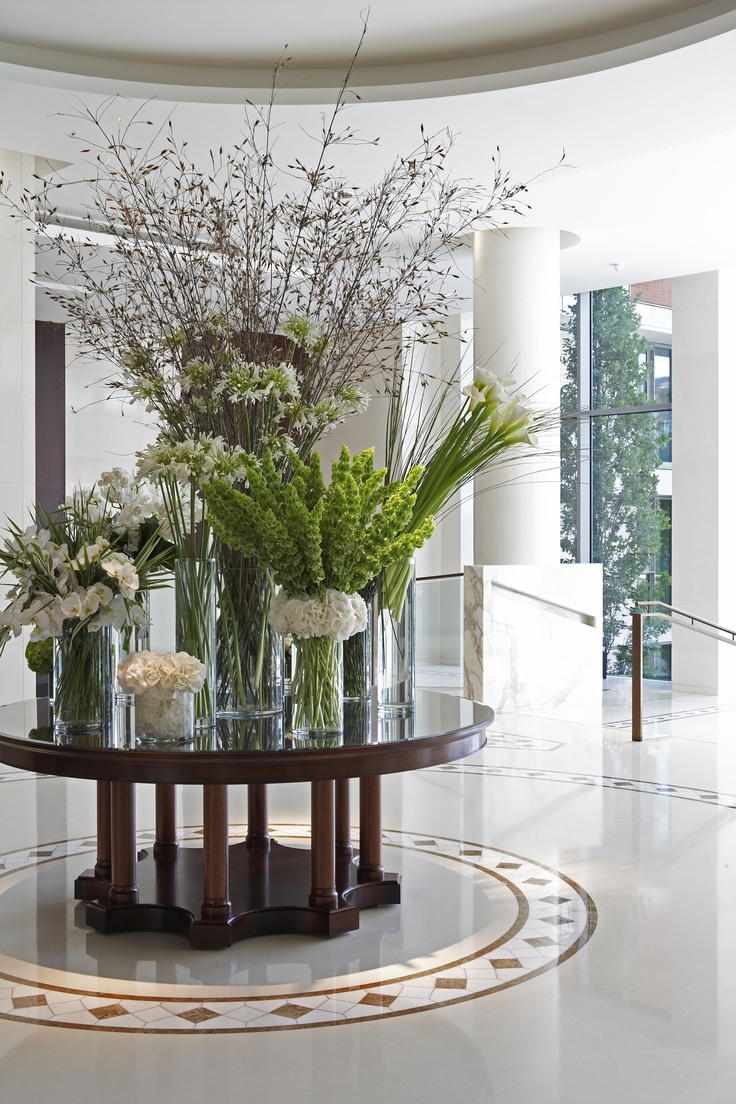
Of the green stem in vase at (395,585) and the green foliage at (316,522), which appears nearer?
the green foliage at (316,522)

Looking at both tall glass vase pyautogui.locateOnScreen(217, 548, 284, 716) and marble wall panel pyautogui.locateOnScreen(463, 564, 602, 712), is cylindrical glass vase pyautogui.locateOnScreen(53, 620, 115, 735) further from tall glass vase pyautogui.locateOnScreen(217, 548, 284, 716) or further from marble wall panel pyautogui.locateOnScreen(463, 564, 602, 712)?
marble wall panel pyautogui.locateOnScreen(463, 564, 602, 712)

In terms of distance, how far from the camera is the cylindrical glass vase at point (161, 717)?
3.21 metres

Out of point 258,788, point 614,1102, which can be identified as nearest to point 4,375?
point 258,788

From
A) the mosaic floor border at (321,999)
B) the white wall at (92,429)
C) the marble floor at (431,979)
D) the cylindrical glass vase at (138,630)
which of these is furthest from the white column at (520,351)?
the white wall at (92,429)

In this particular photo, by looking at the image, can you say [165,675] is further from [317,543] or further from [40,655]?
[40,655]

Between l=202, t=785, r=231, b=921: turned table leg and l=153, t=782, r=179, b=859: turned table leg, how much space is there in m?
0.65

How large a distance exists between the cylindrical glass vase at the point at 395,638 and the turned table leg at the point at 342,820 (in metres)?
0.53

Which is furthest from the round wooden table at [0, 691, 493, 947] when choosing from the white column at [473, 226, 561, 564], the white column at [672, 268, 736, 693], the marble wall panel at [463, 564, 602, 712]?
the white column at [672, 268, 736, 693]

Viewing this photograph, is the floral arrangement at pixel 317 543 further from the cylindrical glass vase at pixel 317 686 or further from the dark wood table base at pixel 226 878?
the dark wood table base at pixel 226 878

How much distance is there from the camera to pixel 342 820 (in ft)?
13.5

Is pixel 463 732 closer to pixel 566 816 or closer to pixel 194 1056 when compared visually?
pixel 194 1056

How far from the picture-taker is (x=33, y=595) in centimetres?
331

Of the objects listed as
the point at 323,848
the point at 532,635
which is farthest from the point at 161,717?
the point at 532,635

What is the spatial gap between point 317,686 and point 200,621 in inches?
15.8
